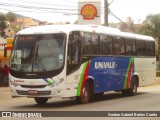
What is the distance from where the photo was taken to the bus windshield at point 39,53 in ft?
61.2

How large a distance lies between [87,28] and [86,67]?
1.76 metres

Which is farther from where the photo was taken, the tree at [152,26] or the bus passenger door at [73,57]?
the tree at [152,26]

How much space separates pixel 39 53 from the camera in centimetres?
1884

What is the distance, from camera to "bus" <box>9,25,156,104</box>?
18.5 meters

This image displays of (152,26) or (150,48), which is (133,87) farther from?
(152,26)

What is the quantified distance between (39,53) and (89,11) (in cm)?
2735

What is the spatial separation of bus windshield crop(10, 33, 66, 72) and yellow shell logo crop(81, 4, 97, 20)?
2684 centimetres

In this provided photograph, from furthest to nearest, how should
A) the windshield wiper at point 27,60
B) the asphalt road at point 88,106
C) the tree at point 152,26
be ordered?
the tree at point 152,26 → the windshield wiper at point 27,60 → the asphalt road at point 88,106

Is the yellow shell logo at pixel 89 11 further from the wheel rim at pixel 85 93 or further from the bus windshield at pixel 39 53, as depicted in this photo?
the bus windshield at pixel 39 53

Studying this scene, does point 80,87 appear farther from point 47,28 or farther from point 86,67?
point 47,28

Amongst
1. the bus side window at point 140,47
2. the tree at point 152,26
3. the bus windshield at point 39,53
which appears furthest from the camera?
the tree at point 152,26

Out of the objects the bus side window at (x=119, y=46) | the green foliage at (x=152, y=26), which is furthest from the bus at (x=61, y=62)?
the green foliage at (x=152, y=26)

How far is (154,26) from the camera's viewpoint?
7088 cm

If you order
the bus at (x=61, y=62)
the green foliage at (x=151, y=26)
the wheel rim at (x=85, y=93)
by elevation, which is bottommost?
the wheel rim at (x=85, y=93)
